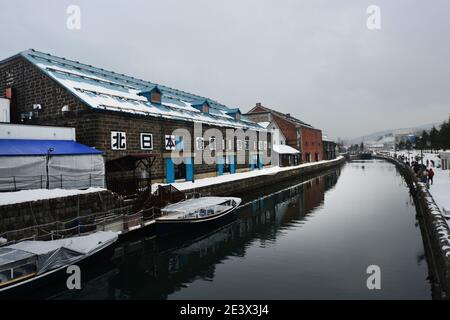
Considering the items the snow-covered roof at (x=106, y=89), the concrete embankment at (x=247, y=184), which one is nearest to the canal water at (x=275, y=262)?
the concrete embankment at (x=247, y=184)

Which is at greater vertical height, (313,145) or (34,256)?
(313,145)

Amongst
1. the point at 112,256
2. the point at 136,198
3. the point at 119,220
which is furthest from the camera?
the point at 136,198

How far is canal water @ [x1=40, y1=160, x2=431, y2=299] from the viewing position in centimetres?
1201

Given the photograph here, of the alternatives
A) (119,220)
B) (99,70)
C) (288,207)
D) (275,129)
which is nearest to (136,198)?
(119,220)

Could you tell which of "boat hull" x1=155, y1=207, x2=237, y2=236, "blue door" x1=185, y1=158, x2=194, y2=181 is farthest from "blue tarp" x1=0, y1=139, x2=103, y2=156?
"blue door" x1=185, y1=158, x2=194, y2=181

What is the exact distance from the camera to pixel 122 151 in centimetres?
2617

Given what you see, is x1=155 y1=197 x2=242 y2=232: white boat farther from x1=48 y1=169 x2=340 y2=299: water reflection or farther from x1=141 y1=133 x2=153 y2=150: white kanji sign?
x1=141 y1=133 x2=153 y2=150: white kanji sign

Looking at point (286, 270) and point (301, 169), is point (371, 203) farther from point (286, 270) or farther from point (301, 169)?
point (301, 169)

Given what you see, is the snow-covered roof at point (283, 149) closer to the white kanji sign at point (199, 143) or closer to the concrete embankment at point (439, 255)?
the white kanji sign at point (199, 143)

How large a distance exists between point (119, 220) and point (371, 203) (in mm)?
24882

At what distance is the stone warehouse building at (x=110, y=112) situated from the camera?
81.1 ft

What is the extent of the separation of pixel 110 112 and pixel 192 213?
11486 mm

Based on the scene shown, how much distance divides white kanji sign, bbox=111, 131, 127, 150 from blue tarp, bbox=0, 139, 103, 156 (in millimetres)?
3405

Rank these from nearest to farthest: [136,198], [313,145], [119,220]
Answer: [119,220] < [136,198] < [313,145]
